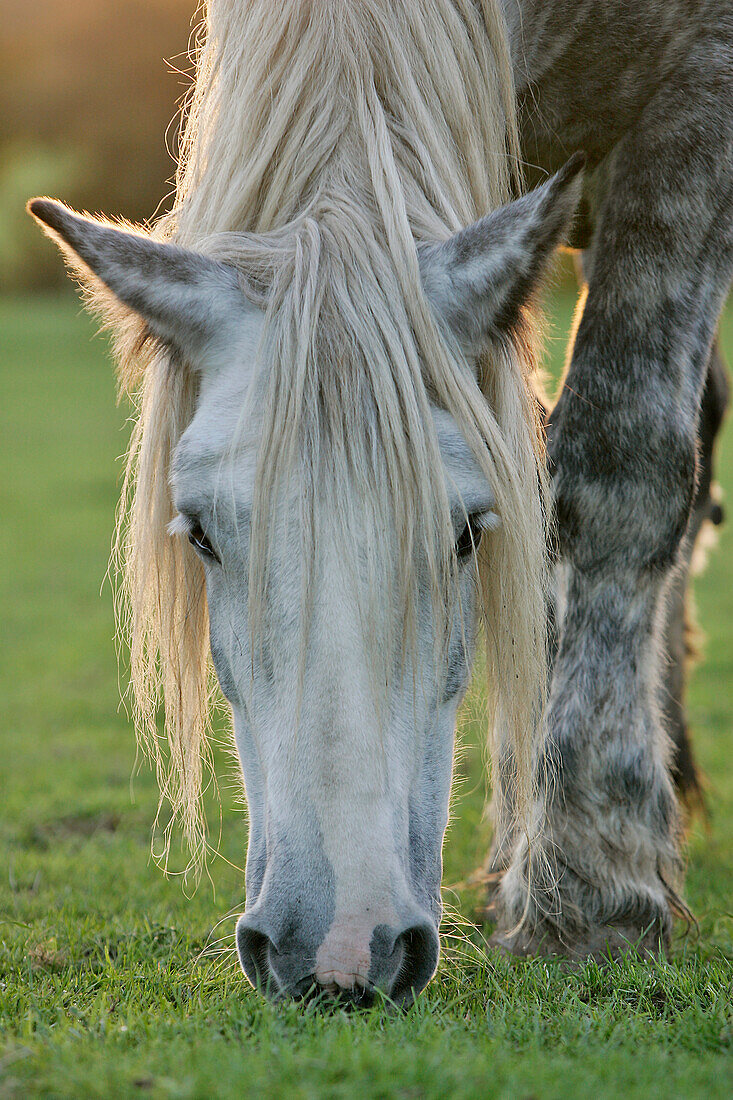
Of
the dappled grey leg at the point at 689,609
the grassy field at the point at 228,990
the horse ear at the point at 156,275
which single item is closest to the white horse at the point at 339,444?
the horse ear at the point at 156,275

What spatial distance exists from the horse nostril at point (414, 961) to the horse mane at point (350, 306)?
0.58 meters

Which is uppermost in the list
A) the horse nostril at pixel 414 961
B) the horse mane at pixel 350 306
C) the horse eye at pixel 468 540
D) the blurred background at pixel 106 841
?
the horse mane at pixel 350 306

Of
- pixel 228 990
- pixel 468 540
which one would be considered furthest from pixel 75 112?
pixel 228 990

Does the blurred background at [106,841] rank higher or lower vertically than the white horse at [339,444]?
lower

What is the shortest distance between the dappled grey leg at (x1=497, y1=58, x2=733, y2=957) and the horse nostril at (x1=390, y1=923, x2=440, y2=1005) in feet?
2.17

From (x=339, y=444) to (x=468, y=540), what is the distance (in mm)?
372

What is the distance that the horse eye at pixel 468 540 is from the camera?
6.98ft

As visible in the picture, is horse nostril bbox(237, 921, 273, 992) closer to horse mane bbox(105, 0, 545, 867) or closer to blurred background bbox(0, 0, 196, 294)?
horse mane bbox(105, 0, 545, 867)

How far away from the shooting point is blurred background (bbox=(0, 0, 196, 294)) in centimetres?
2584

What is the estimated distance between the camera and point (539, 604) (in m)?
2.31

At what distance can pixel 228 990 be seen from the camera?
2.19m

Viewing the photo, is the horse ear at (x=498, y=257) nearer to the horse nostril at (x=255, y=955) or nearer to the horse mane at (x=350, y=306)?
the horse mane at (x=350, y=306)

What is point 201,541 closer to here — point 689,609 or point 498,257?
point 498,257

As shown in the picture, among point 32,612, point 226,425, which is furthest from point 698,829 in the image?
point 32,612
